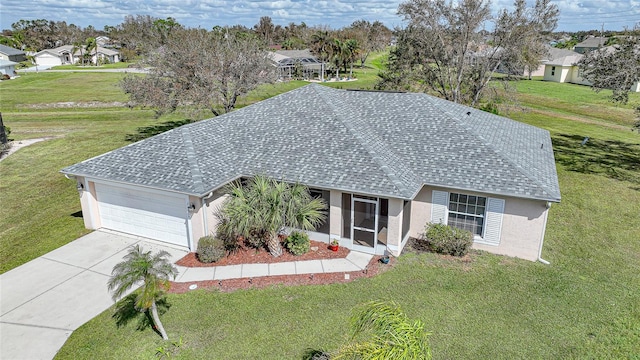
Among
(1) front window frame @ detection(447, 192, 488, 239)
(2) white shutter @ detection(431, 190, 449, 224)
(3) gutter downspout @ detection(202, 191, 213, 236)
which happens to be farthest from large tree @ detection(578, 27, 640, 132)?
(3) gutter downspout @ detection(202, 191, 213, 236)

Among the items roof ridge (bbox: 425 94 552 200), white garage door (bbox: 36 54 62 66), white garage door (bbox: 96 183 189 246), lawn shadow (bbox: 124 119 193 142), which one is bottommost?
lawn shadow (bbox: 124 119 193 142)

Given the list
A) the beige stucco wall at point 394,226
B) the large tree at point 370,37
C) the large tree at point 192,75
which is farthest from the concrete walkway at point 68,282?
the large tree at point 370,37

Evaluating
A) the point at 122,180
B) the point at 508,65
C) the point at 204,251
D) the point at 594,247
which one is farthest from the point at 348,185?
the point at 508,65

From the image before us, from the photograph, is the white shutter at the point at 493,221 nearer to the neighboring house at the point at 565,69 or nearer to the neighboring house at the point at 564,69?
the neighboring house at the point at 565,69

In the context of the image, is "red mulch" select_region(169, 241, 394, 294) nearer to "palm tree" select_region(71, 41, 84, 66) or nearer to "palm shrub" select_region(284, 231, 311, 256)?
"palm shrub" select_region(284, 231, 311, 256)

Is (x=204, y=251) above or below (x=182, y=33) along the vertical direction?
below

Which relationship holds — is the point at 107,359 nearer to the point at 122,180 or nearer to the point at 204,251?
the point at 204,251
